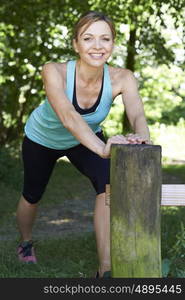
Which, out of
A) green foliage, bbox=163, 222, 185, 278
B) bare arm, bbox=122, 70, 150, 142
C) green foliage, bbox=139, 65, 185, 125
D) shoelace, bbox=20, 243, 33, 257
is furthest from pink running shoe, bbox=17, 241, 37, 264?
green foliage, bbox=139, 65, 185, 125

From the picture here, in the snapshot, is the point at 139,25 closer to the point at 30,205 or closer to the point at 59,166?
the point at 59,166

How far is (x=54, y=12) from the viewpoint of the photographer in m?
11.1

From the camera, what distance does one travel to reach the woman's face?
3.73 metres

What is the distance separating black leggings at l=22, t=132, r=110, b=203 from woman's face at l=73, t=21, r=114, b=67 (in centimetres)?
75

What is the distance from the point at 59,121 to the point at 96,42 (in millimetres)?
753

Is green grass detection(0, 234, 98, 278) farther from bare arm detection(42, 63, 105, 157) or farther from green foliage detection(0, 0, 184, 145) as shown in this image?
green foliage detection(0, 0, 184, 145)

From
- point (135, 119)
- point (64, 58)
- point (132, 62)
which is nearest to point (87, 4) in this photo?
point (64, 58)

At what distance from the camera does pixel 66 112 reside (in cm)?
362

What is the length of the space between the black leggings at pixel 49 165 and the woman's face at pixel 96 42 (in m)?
0.75

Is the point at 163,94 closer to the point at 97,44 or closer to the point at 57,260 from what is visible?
the point at 57,260

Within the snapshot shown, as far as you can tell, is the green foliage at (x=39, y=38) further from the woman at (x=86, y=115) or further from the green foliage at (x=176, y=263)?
the green foliage at (x=176, y=263)

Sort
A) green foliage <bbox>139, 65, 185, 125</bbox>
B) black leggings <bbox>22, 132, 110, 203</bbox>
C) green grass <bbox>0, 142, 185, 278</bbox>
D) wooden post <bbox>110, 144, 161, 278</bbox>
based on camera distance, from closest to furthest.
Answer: wooden post <bbox>110, 144, 161, 278</bbox>, black leggings <bbox>22, 132, 110, 203</bbox>, green grass <bbox>0, 142, 185, 278</bbox>, green foliage <bbox>139, 65, 185, 125</bbox>

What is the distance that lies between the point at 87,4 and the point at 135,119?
21.6 ft

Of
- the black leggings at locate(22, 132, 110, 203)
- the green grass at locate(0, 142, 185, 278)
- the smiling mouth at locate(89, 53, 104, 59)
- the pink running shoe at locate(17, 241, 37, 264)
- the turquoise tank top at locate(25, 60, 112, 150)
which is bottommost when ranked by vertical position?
the green grass at locate(0, 142, 185, 278)
